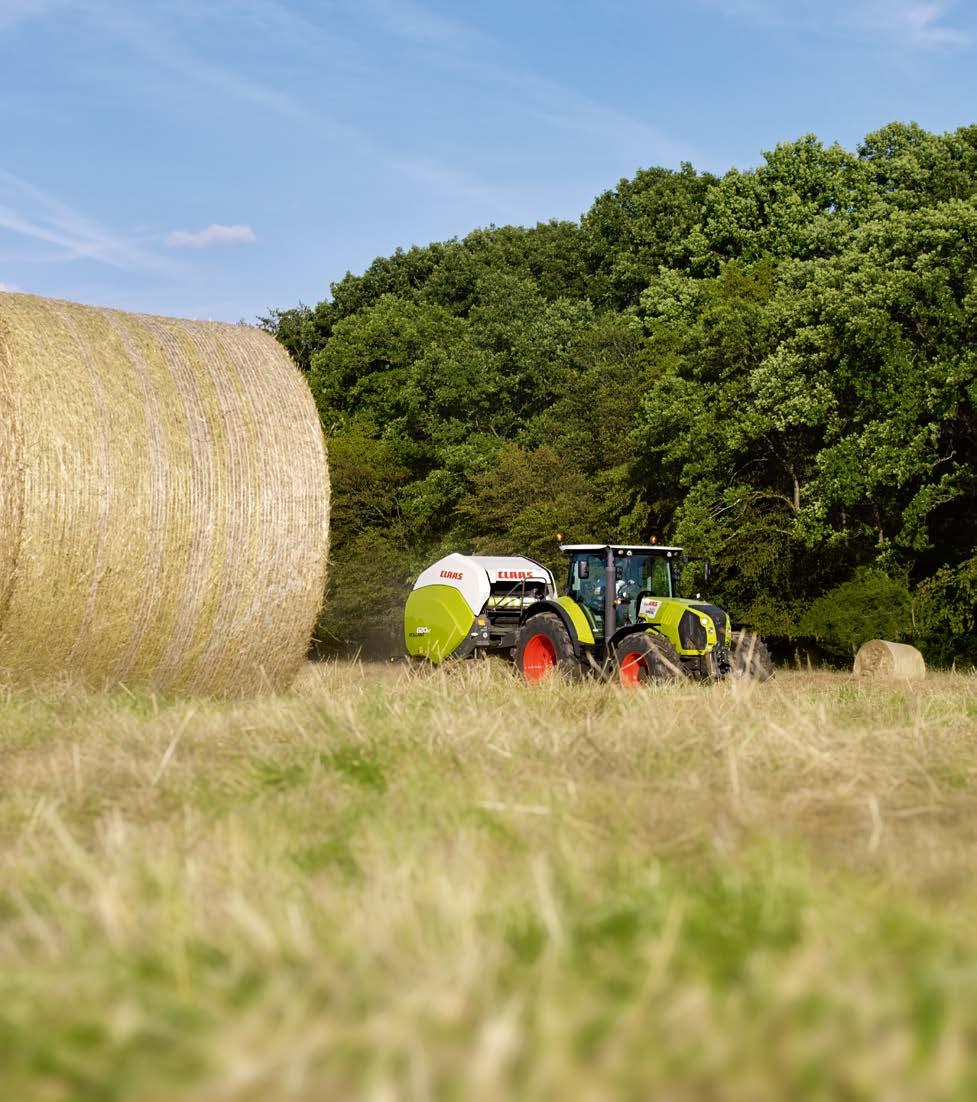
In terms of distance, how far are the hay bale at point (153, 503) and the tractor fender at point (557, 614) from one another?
4639 mm

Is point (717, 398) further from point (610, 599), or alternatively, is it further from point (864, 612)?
point (610, 599)

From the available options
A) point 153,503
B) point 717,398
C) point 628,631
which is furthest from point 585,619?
point 717,398

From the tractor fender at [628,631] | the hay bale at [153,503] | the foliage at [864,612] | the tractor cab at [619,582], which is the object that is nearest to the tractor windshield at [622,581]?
the tractor cab at [619,582]

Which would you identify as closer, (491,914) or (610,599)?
(491,914)

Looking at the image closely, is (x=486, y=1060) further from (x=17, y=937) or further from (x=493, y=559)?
(x=493, y=559)

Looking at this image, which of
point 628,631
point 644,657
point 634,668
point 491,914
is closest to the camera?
point 491,914

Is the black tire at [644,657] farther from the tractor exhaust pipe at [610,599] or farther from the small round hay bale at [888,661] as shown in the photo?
the small round hay bale at [888,661]

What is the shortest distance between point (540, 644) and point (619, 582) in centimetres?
→ 125

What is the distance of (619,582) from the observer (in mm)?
14633

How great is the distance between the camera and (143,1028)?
251cm

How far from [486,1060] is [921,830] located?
2592mm

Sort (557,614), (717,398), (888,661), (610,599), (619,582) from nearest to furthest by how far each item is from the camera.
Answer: (610,599) < (619,582) < (557,614) < (888,661) < (717,398)

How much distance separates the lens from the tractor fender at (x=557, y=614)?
14.3 meters

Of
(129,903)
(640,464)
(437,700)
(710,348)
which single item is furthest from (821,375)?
(129,903)
